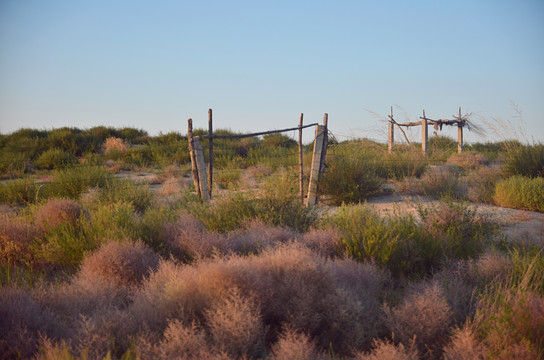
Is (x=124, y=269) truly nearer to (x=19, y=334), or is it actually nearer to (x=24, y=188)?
(x=19, y=334)

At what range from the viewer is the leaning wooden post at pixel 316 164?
9.81 metres

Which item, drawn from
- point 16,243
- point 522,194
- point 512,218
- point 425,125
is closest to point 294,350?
point 16,243

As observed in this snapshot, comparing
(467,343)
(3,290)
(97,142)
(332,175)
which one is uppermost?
(97,142)

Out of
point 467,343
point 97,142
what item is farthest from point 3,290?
point 97,142

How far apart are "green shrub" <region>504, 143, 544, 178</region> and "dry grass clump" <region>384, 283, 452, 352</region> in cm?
977

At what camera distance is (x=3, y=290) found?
3.60 m

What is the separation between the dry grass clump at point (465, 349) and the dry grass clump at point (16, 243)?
182 inches

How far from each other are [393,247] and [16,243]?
14.9ft

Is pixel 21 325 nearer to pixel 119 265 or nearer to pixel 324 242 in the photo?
pixel 119 265

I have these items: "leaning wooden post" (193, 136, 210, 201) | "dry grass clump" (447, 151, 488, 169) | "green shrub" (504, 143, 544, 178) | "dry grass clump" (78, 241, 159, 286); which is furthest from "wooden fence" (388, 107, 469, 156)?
"dry grass clump" (78, 241, 159, 286)

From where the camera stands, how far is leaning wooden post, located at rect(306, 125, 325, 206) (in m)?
9.81

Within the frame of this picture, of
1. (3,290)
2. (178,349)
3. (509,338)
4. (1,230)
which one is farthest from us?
(1,230)

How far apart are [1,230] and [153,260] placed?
2383 mm

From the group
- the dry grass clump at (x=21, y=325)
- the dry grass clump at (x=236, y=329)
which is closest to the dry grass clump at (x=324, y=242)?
the dry grass clump at (x=236, y=329)
